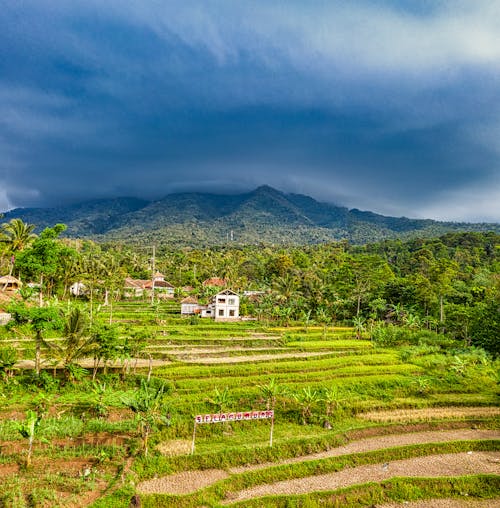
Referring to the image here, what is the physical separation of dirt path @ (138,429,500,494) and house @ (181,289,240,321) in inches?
1372

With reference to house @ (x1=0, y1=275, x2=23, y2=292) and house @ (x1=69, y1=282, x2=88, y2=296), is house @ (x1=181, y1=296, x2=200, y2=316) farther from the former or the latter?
house @ (x1=0, y1=275, x2=23, y2=292)

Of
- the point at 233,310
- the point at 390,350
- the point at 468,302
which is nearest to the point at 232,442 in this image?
the point at 390,350

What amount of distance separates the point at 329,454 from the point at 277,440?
2.41 metres

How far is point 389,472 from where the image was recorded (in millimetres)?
17156

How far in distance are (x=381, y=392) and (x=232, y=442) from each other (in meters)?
12.5

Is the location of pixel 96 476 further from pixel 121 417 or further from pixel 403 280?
pixel 403 280

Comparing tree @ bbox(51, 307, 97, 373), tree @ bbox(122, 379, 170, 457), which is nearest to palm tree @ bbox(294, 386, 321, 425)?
tree @ bbox(122, 379, 170, 457)

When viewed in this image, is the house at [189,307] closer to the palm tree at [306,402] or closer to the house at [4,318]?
the house at [4,318]

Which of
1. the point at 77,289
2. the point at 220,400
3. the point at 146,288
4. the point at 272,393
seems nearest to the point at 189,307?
the point at 77,289

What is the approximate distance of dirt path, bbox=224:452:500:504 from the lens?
50.5ft

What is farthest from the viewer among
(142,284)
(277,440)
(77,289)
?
(142,284)

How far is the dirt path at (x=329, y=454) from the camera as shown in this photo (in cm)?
1497

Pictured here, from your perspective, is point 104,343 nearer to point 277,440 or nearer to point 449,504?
point 277,440

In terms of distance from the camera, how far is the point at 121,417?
20625mm
